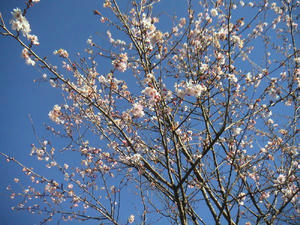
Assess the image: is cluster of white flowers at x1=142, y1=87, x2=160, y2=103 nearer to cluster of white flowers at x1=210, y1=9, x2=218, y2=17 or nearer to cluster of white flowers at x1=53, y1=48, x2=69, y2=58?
cluster of white flowers at x1=53, y1=48, x2=69, y2=58

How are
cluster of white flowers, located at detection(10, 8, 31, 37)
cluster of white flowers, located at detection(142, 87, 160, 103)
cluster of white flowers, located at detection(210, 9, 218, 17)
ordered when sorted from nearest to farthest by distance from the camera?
cluster of white flowers, located at detection(10, 8, 31, 37)
cluster of white flowers, located at detection(142, 87, 160, 103)
cluster of white flowers, located at detection(210, 9, 218, 17)

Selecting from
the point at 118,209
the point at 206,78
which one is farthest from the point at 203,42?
the point at 118,209

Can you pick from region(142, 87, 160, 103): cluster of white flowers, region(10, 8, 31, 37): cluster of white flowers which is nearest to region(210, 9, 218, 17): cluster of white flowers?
region(142, 87, 160, 103): cluster of white flowers

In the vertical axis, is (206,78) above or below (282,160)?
above

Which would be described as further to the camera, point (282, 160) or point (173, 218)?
point (282, 160)

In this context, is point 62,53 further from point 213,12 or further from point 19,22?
point 213,12

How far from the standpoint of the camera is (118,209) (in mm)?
3619

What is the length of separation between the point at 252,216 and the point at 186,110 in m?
2.48

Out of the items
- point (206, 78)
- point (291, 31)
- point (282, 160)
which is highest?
point (291, 31)

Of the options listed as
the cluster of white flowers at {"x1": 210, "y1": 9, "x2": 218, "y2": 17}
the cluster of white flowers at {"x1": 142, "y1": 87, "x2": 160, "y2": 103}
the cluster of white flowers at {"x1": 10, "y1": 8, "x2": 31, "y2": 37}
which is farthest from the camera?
the cluster of white flowers at {"x1": 210, "y1": 9, "x2": 218, "y2": 17}

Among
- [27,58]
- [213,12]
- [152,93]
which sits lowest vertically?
[152,93]

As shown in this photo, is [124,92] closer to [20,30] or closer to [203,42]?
[203,42]

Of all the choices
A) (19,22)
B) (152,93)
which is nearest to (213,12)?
(152,93)

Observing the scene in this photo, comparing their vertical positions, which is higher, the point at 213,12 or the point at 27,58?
the point at 213,12
